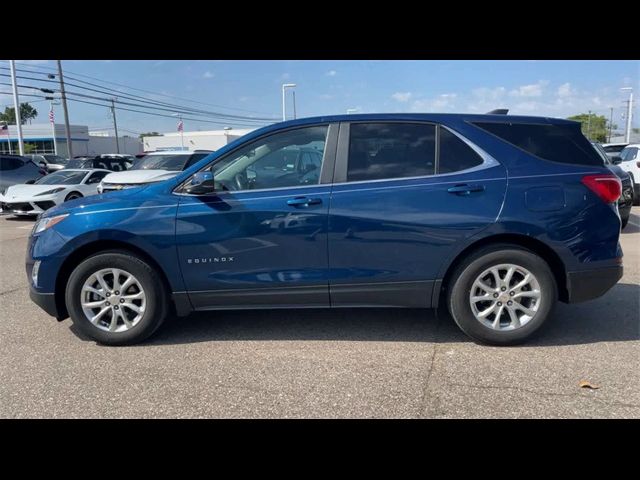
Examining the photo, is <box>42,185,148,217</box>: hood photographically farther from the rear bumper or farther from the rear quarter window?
the rear bumper

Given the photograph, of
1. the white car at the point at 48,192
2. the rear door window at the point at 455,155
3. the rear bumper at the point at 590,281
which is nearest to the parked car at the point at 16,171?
the white car at the point at 48,192

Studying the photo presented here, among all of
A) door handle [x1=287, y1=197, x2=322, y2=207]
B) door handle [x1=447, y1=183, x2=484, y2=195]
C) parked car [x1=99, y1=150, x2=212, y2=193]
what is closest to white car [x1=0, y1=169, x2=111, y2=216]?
parked car [x1=99, y1=150, x2=212, y2=193]

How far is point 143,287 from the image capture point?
12.4 feet

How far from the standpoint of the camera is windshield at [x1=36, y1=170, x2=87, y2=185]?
12.7 meters

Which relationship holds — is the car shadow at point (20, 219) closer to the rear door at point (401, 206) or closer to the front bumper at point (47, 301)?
the front bumper at point (47, 301)

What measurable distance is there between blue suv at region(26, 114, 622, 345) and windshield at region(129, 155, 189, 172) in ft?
27.5

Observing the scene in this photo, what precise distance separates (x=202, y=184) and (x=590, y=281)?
124 inches

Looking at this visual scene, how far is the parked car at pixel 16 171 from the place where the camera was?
14205 millimetres

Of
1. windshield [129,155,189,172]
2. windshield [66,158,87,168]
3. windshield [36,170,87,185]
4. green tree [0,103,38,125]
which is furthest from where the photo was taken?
green tree [0,103,38,125]

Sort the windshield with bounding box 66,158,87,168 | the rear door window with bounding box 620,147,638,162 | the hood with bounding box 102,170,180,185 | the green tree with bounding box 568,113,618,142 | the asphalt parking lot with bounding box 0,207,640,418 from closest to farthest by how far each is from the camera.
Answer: the asphalt parking lot with bounding box 0,207,640,418 < the hood with bounding box 102,170,180,185 < the rear door window with bounding box 620,147,638,162 < the windshield with bounding box 66,158,87,168 < the green tree with bounding box 568,113,618,142

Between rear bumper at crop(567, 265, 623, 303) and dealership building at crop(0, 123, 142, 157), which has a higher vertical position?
dealership building at crop(0, 123, 142, 157)

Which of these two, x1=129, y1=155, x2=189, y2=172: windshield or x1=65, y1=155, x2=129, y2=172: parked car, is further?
x1=65, y1=155, x2=129, y2=172: parked car

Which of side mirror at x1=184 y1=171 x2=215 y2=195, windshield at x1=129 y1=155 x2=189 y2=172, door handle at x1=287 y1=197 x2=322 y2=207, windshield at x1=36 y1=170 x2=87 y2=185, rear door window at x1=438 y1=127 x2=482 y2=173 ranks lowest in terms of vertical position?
door handle at x1=287 y1=197 x2=322 y2=207

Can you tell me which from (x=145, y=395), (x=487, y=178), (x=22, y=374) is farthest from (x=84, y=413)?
(x=487, y=178)
